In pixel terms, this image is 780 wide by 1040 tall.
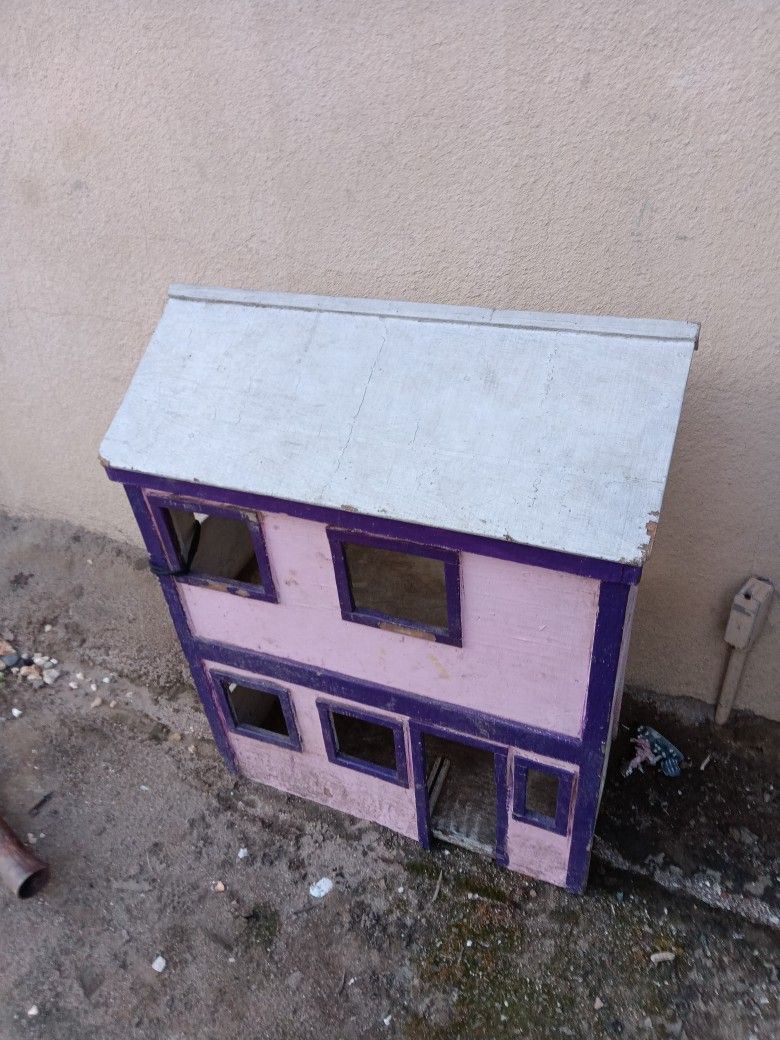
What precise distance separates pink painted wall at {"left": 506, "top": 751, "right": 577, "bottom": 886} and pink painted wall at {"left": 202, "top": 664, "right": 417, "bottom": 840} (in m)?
0.63

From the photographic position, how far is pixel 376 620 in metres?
3.62

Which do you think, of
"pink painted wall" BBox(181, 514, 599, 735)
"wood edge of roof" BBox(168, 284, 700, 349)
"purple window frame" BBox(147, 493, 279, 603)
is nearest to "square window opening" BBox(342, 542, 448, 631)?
"pink painted wall" BBox(181, 514, 599, 735)

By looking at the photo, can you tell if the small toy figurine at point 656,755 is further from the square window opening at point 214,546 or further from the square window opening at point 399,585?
the square window opening at point 214,546

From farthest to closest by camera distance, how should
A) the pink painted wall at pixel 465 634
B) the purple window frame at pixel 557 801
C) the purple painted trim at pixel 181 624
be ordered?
the purple painted trim at pixel 181 624, the purple window frame at pixel 557 801, the pink painted wall at pixel 465 634

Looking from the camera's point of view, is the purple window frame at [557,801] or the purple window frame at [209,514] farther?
the purple window frame at [557,801]

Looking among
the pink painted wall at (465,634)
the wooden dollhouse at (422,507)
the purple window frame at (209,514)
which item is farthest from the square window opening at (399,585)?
the purple window frame at (209,514)

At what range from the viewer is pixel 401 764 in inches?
165

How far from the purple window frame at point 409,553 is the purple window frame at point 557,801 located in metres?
0.84

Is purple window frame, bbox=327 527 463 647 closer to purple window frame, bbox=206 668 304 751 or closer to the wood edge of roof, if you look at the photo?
purple window frame, bbox=206 668 304 751

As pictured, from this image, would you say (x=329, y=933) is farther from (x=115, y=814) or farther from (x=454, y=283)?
(x=454, y=283)

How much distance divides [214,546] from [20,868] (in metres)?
2.32

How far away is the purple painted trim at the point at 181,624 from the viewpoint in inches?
150

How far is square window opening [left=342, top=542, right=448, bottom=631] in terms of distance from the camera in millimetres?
4270

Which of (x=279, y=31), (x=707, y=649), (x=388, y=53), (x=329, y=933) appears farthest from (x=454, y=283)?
(x=329, y=933)
